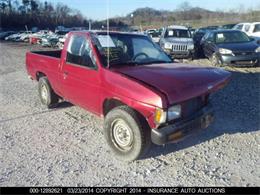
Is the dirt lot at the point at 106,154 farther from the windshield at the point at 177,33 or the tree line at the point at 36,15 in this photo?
the tree line at the point at 36,15

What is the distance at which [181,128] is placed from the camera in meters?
3.73

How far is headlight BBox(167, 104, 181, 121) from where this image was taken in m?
3.64

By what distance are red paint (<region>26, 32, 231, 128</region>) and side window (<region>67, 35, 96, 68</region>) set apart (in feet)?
0.32

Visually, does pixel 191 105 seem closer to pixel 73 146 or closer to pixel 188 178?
pixel 188 178

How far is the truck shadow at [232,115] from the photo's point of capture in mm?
4520

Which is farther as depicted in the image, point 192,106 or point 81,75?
point 81,75

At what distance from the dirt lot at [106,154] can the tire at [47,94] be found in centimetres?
22

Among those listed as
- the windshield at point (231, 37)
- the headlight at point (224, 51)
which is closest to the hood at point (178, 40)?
the windshield at point (231, 37)

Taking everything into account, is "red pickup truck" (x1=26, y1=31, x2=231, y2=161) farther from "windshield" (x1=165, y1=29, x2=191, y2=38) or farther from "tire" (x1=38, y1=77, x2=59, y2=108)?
"windshield" (x1=165, y1=29, x2=191, y2=38)

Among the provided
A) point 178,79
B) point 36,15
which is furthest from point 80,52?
point 36,15

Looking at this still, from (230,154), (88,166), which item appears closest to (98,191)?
A: (88,166)

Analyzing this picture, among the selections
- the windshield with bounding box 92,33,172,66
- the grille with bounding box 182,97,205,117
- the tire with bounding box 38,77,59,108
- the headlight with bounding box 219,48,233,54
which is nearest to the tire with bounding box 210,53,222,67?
the headlight with bounding box 219,48,233,54

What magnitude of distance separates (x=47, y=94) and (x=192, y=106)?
367 cm

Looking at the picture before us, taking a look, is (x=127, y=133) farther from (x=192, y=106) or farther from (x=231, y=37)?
(x=231, y=37)
